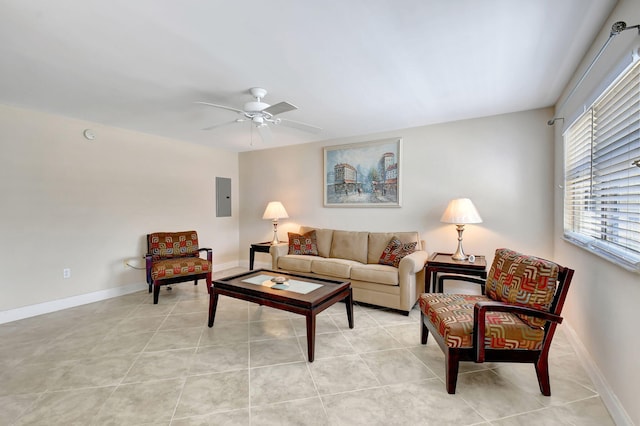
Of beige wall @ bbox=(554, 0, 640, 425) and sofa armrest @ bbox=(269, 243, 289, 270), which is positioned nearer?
beige wall @ bbox=(554, 0, 640, 425)

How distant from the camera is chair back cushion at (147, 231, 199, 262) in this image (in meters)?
4.20

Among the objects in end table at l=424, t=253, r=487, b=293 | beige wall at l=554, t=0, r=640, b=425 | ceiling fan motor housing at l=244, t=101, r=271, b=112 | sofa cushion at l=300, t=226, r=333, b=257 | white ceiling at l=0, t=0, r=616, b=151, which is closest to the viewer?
beige wall at l=554, t=0, r=640, b=425

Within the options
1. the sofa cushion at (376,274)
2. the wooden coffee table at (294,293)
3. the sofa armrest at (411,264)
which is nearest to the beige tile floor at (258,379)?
the wooden coffee table at (294,293)

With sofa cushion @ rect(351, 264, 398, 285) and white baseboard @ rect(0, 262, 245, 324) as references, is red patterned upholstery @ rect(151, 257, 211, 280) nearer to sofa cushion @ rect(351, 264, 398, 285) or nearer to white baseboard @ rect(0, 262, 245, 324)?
white baseboard @ rect(0, 262, 245, 324)

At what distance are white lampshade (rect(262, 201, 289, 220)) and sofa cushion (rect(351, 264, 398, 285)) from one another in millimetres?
1824

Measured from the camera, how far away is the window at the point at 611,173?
1570 mm

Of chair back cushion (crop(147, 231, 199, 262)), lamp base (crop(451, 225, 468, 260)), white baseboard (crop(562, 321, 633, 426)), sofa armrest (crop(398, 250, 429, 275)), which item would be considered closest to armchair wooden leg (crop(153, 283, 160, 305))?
chair back cushion (crop(147, 231, 199, 262))

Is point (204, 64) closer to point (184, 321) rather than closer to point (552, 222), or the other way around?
point (184, 321)

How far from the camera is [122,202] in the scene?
4176 mm

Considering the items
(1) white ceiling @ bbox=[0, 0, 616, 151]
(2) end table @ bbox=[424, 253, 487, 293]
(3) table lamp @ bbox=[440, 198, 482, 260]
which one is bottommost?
(2) end table @ bbox=[424, 253, 487, 293]

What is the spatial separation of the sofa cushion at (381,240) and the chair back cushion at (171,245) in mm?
2696

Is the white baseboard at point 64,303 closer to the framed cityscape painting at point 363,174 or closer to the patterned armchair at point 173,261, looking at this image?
the patterned armchair at point 173,261

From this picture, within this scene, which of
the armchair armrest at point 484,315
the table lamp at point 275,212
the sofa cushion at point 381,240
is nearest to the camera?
the armchair armrest at point 484,315

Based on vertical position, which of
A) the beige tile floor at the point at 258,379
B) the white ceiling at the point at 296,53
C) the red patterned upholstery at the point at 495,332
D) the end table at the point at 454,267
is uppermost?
the white ceiling at the point at 296,53
